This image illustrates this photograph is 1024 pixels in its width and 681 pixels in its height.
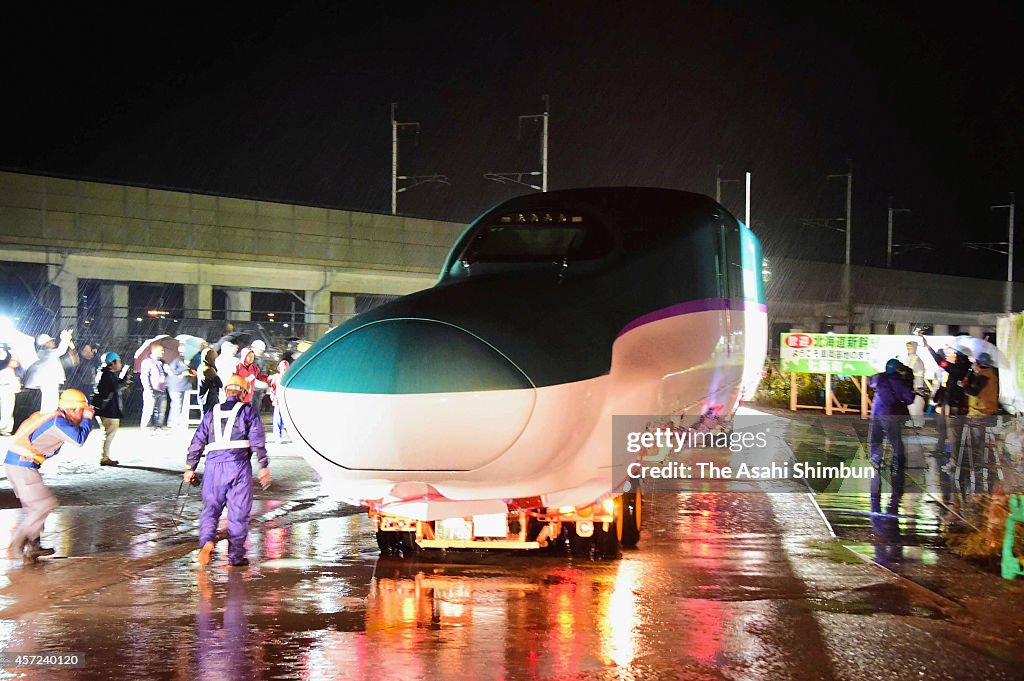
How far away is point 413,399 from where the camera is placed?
7594mm

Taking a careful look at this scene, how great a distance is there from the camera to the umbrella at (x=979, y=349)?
2033 centimetres

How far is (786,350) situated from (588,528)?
17593 millimetres

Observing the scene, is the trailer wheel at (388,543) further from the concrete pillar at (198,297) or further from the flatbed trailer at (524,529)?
the concrete pillar at (198,297)

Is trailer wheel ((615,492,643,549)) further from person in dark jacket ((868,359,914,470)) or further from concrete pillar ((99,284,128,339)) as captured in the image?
concrete pillar ((99,284,128,339))

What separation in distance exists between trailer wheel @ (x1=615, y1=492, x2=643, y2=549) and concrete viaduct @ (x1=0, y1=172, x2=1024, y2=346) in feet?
64.5

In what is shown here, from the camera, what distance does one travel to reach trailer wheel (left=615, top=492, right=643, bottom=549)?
10.5 m

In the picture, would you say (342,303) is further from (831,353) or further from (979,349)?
(979,349)

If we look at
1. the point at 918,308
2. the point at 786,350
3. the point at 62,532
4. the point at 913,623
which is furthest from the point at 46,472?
the point at 918,308

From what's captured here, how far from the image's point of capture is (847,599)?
8.83 m

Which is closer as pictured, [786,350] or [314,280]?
[786,350]

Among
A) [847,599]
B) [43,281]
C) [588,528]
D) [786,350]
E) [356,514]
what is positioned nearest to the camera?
[847,599]

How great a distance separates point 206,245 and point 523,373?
27.5m

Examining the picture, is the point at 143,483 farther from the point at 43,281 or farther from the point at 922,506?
the point at 43,281

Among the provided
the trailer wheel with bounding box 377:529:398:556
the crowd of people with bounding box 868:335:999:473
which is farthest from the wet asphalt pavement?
the crowd of people with bounding box 868:335:999:473
